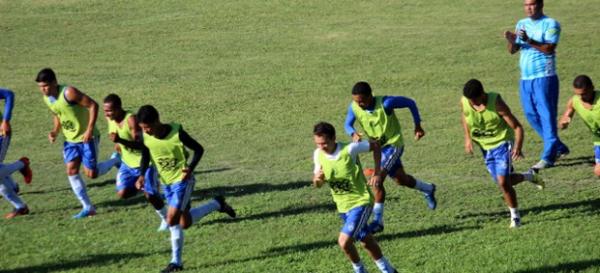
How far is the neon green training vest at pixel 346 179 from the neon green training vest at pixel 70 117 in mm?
5776

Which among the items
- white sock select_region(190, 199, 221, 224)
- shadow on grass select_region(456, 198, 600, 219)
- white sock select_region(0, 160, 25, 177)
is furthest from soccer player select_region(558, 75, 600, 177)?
white sock select_region(0, 160, 25, 177)

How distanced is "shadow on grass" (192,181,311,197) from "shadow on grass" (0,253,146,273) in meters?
3.47

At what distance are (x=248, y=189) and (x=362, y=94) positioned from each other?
163 inches

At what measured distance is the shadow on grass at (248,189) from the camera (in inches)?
619

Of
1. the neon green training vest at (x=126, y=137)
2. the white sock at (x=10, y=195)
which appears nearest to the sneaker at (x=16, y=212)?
the white sock at (x=10, y=195)

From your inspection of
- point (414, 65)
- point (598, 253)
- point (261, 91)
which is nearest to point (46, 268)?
point (598, 253)

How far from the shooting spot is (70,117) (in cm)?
1481

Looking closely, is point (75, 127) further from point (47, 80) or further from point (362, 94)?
point (362, 94)

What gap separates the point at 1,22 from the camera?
112 feet

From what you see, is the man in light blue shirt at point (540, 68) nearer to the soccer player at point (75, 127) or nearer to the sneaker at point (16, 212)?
the soccer player at point (75, 127)

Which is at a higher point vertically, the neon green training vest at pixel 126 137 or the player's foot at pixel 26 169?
the neon green training vest at pixel 126 137

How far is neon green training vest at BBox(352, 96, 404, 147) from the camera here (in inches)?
505

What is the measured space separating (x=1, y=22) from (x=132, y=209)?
21.4 meters

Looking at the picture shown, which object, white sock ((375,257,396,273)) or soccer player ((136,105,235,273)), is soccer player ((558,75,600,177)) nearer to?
white sock ((375,257,396,273))
